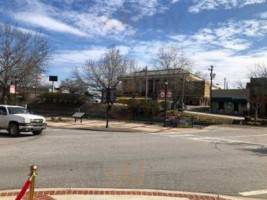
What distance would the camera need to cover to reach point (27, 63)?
45562 millimetres

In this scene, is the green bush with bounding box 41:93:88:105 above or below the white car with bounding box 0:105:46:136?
above

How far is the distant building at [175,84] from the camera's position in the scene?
59509mm

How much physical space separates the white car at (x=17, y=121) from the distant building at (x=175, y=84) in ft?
115

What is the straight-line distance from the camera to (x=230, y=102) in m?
74.7

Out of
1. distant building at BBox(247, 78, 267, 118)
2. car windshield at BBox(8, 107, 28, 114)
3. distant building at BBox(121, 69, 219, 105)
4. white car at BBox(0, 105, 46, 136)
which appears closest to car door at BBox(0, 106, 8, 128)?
white car at BBox(0, 105, 46, 136)

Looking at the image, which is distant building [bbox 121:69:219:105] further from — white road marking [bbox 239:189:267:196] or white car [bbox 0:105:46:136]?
white road marking [bbox 239:189:267:196]

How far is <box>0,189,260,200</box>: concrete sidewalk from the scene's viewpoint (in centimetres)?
799

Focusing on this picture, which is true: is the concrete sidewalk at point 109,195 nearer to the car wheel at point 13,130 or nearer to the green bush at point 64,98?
the car wheel at point 13,130

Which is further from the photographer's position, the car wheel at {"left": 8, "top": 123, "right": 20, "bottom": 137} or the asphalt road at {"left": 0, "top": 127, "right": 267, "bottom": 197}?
the car wheel at {"left": 8, "top": 123, "right": 20, "bottom": 137}

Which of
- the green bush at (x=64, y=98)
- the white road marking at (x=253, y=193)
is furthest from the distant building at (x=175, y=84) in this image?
the white road marking at (x=253, y=193)

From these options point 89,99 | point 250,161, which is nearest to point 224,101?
point 89,99

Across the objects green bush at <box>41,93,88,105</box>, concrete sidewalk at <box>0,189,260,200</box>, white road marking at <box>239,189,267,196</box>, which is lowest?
white road marking at <box>239,189,267,196</box>

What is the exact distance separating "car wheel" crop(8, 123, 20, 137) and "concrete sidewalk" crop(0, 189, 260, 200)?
14358 millimetres

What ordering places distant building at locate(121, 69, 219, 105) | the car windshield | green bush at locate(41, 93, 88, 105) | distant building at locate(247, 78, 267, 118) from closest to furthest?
the car windshield → distant building at locate(247, 78, 267, 118) → distant building at locate(121, 69, 219, 105) → green bush at locate(41, 93, 88, 105)
